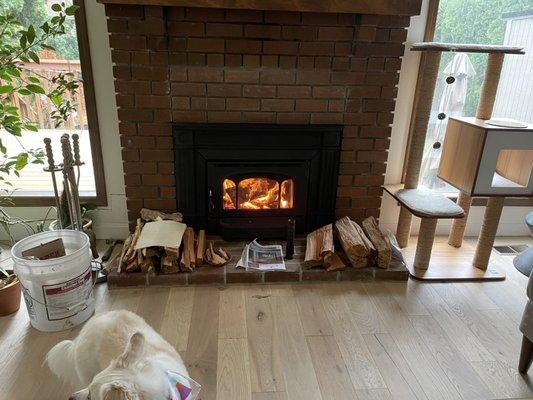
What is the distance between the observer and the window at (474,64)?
2445 mm

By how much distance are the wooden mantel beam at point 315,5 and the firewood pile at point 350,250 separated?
1.20 metres

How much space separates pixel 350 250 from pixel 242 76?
1158 mm

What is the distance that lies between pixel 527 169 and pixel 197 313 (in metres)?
1.94

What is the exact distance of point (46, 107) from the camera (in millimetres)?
2486

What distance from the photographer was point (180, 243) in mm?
2197

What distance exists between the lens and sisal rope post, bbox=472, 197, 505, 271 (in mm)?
2307

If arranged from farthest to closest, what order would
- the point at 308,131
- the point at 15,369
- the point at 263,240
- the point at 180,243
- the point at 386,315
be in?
the point at 263,240 < the point at 308,131 < the point at 180,243 < the point at 386,315 < the point at 15,369

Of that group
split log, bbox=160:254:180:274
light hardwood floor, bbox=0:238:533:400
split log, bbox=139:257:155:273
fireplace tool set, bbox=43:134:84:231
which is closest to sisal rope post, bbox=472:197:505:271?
light hardwood floor, bbox=0:238:533:400

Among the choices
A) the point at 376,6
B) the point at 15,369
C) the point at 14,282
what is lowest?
the point at 15,369

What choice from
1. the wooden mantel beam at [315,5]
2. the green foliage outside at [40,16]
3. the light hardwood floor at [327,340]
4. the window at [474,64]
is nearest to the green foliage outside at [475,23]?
the window at [474,64]

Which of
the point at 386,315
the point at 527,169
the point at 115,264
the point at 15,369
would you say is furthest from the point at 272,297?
the point at 527,169

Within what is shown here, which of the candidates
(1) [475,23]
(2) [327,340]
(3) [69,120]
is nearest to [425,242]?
(2) [327,340]

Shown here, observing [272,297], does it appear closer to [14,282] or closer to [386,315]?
[386,315]

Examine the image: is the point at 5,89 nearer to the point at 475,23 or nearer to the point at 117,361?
the point at 117,361
